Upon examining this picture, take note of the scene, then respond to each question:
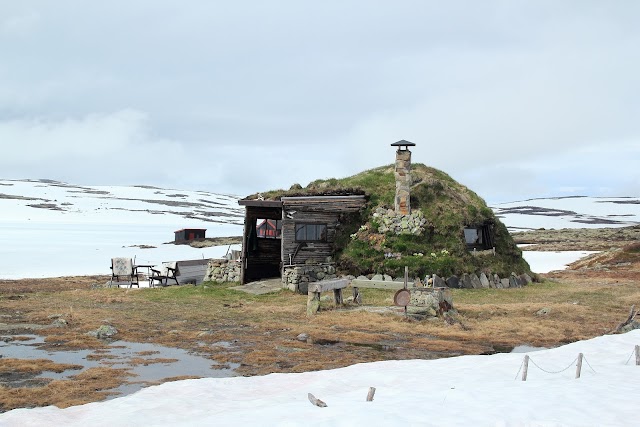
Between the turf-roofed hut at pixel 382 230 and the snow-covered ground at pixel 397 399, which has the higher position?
the turf-roofed hut at pixel 382 230

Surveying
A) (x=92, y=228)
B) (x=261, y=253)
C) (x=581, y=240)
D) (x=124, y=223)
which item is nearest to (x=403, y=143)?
(x=261, y=253)

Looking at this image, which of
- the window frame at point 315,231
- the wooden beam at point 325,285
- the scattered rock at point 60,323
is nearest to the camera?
the scattered rock at point 60,323

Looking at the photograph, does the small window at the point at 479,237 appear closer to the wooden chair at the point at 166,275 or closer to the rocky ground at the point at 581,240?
the wooden chair at the point at 166,275

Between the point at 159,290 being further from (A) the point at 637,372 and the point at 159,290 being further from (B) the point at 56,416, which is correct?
(A) the point at 637,372

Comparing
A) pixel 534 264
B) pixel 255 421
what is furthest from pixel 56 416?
pixel 534 264

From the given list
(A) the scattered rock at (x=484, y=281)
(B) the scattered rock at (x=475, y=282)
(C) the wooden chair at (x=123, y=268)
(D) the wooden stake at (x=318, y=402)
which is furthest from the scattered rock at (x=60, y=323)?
(A) the scattered rock at (x=484, y=281)

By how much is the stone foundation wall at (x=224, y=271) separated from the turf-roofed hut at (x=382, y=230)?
73cm

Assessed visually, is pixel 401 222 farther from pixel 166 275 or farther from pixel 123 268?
pixel 123 268

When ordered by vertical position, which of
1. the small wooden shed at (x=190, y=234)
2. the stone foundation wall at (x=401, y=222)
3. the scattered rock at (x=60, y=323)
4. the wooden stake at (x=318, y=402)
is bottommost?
the wooden stake at (x=318, y=402)

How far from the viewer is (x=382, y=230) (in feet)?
108

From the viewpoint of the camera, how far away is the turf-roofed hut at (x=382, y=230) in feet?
103

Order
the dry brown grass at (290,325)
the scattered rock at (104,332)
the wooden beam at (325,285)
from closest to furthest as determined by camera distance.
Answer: the dry brown grass at (290,325)
the scattered rock at (104,332)
the wooden beam at (325,285)

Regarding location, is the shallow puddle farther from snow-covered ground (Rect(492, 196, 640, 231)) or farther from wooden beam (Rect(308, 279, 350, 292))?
snow-covered ground (Rect(492, 196, 640, 231))

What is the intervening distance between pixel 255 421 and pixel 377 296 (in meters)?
20.3
